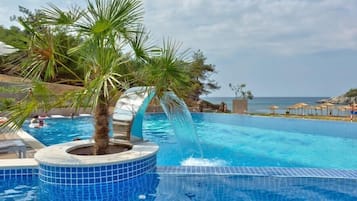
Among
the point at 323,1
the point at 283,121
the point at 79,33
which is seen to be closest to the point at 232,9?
the point at 323,1

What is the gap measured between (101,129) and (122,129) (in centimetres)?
88

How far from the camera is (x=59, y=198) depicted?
5188 mm

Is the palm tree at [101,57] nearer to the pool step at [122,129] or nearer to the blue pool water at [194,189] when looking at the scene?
the pool step at [122,129]

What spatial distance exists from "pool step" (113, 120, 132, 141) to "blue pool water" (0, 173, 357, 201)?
1.34 m

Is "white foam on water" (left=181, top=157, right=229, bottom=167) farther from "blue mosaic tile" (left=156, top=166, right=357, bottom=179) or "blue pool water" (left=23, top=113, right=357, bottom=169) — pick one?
"blue mosaic tile" (left=156, top=166, right=357, bottom=179)

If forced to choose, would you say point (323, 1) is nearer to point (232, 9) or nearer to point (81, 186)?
point (232, 9)

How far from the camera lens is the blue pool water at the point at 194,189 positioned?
5.27 metres

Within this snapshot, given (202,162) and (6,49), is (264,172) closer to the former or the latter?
(202,162)

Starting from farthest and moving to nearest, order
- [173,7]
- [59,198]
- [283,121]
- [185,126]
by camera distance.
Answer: [283,121], [173,7], [185,126], [59,198]

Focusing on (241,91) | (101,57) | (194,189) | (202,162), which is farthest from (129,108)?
(241,91)

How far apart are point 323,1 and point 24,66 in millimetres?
14876

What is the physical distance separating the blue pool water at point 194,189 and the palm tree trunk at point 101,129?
0.98 meters

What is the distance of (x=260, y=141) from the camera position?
43.7 ft

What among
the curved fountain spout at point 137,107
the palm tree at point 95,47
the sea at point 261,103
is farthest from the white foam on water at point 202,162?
the sea at point 261,103
